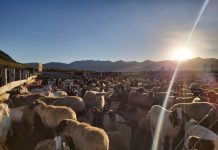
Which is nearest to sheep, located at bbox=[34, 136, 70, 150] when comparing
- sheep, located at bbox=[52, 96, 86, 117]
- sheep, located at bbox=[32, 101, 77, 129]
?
sheep, located at bbox=[32, 101, 77, 129]

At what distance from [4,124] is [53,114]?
195 centimetres

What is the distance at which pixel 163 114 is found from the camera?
1312 centimetres

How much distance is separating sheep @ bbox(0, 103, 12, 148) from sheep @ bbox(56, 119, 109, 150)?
3119 mm

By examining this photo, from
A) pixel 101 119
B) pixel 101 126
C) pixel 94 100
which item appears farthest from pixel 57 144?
pixel 94 100

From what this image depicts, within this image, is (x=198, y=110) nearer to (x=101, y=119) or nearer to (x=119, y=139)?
(x=119, y=139)

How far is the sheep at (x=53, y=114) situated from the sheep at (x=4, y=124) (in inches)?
43.6

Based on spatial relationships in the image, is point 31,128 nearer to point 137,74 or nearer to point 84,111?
point 84,111

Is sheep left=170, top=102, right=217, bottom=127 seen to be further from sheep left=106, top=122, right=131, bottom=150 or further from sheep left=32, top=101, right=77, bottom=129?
sheep left=32, top=101, right=77, bottom=129

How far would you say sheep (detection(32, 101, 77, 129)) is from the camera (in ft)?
38.3

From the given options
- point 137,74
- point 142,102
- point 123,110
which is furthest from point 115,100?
point 137,74

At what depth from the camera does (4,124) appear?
12367 millimetres

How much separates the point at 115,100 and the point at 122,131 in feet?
19.4

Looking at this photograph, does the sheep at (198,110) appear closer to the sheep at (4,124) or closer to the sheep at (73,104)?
the sheep at (73,104)

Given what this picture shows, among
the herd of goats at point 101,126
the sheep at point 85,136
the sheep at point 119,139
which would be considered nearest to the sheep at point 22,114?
the herd of goats at point 101,126
